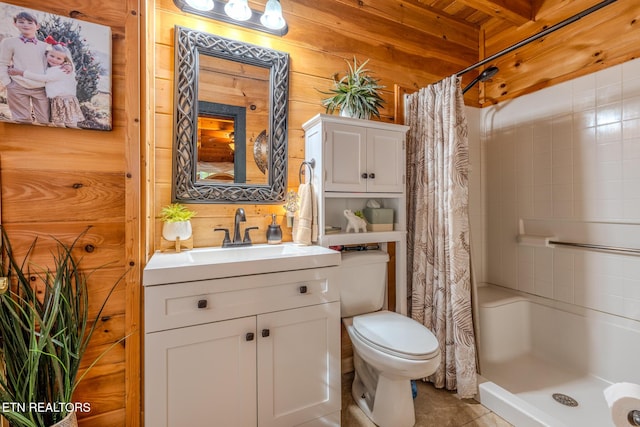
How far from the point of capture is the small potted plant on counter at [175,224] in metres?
1.44

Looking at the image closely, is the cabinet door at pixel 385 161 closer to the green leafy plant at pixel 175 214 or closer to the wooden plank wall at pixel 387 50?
the wooden plank wall at pixel 387 50

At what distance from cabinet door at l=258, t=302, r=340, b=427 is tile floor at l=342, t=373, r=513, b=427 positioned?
0.27m

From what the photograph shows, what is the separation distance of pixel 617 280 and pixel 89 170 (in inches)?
112

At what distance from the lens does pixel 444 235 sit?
1.76m

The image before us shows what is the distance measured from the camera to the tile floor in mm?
1492

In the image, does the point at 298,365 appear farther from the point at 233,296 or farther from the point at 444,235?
the point at 444,235

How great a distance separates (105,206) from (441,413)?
195 cm

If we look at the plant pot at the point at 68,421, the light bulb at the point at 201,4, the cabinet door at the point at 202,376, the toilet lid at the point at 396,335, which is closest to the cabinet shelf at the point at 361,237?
the toilet lid at the point at 396,335

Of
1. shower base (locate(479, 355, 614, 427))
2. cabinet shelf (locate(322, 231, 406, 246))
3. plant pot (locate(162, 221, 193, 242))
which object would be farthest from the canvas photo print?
shower base (locate(479, 355, 614, 427))

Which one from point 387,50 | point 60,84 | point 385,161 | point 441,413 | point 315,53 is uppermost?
point 387,50

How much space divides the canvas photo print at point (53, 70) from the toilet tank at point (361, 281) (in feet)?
4.36

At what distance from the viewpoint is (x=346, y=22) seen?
200 centimetres

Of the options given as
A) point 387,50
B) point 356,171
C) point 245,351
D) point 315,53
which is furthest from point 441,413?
point 387,50

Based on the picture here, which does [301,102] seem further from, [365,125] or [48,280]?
[48,280]
